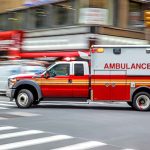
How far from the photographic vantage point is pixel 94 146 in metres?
9.84

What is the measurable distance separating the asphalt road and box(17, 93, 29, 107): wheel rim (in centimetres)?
215

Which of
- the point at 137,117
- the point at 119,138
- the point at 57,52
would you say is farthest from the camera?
the point at 57,52

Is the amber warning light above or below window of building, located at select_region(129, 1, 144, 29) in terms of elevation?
below

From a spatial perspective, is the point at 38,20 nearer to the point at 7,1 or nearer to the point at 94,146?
the point at 7,1

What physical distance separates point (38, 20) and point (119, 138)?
87.8ft

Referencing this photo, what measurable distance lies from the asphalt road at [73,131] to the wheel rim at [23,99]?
2.15m

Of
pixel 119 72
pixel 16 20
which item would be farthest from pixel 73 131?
pixel 16 20

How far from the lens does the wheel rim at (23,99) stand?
19.0 m

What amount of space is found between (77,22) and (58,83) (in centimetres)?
1467

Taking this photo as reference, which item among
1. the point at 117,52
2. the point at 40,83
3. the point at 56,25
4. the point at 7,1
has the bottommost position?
the point at 40,83

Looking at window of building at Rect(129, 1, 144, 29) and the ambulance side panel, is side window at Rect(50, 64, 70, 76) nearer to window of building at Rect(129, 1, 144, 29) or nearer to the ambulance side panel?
the ambulance side panel

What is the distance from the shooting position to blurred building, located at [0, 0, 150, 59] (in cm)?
3209

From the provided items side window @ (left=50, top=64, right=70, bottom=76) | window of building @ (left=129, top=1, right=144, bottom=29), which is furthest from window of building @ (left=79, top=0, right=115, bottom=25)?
side window @ (left=50, top=64, right=70, bottom=76)

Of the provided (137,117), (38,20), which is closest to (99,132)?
(137,117)
